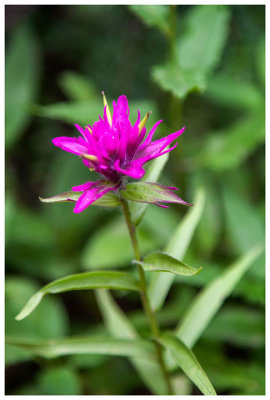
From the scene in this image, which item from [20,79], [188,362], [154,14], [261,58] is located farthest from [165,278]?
[20,79]

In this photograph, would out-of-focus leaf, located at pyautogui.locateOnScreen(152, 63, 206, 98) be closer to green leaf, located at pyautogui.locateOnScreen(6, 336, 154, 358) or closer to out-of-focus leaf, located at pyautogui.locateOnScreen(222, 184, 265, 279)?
out-of-focus leaf, located at pyautogui.locateOnScreen(222, 184, 265, 279)

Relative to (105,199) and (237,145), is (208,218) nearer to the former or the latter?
(237,145)

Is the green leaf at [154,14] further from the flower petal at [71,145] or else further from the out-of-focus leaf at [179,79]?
the flower petal at [71,145]

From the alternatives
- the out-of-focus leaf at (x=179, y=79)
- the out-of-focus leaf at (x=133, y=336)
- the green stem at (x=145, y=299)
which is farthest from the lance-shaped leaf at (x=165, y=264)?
the out-of-focus leaf at (x=179, y=79)
